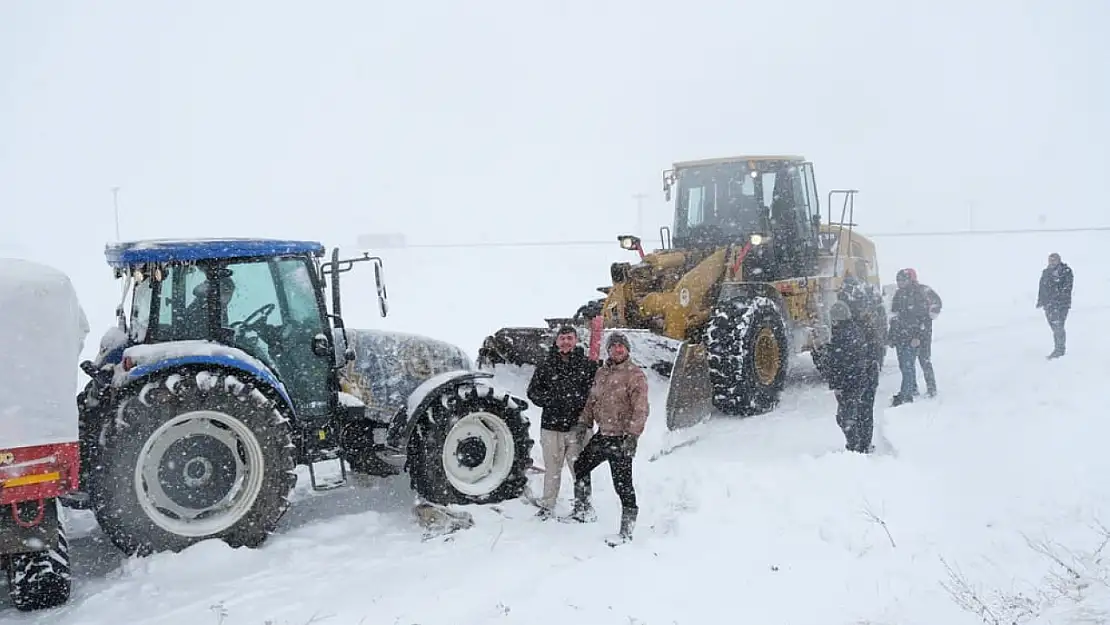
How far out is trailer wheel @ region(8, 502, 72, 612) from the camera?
4.82m

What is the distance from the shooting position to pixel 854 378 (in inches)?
308

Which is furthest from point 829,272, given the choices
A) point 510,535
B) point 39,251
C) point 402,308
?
point 39,251

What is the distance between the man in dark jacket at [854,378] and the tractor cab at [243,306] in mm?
4275

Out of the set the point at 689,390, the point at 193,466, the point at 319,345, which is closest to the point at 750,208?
the point at 689,390

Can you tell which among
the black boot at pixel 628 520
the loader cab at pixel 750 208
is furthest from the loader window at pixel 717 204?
the black boot at pixel 628 520

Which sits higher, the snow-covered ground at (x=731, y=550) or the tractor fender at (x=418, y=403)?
the tractor fender at (x=418, y=403)

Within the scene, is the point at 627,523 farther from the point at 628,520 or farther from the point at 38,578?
the point at 38,578

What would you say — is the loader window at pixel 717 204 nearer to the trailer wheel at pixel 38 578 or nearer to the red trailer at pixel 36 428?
the red trailer at pixel 36 428

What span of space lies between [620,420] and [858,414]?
9.71 feet

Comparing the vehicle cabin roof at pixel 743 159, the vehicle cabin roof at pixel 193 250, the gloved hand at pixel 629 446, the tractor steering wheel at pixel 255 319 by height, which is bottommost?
the gloved hand at pixel 629 446

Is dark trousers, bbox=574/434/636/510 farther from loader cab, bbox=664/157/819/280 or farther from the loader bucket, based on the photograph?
loader cab, bbox=664/157/819/280

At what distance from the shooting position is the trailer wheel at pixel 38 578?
15.8 feet

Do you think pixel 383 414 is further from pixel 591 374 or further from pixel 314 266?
pixel 591 374

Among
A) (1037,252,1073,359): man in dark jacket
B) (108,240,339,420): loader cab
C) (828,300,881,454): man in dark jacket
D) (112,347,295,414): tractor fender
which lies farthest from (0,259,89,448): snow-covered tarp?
(1037,252,1073,359): man in dark jacket
